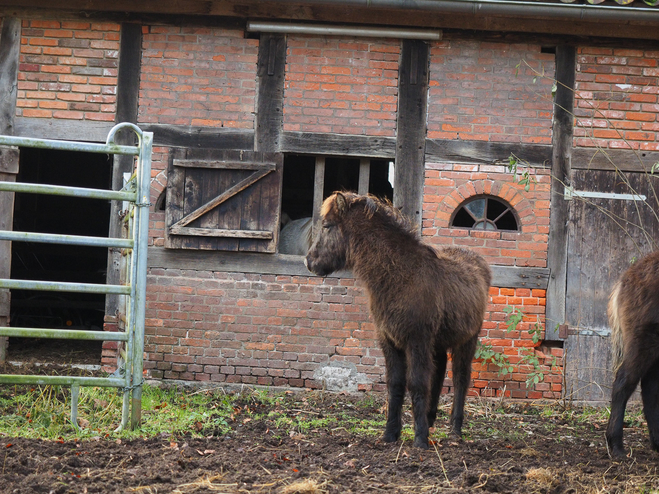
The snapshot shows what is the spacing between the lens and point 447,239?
7164 mm

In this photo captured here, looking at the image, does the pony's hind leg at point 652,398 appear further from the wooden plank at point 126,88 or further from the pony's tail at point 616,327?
the wooden plank at point 126,88

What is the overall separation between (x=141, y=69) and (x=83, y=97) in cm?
72

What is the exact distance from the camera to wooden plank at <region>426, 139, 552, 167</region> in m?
7.21

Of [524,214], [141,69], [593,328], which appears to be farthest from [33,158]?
[593,328]

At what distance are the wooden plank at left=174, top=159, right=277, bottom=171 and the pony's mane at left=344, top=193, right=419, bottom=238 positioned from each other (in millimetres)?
2164

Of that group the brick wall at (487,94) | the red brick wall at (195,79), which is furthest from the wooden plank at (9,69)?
the brick wall at (487,94)

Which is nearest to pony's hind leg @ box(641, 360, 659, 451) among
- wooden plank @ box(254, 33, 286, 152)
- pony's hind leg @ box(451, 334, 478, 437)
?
pony's hind leg @ box(451, 334, 478, 437)

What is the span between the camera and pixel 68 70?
7156 millimetres

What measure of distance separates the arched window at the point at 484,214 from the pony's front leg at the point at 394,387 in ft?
8.71

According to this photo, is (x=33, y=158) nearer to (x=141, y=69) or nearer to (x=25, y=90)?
(x=25, y=90)

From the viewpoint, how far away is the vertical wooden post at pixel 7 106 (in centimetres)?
704

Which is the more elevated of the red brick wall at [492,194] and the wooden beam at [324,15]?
the wooden beam at [324,15]

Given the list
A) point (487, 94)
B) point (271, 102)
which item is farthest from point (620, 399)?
point (271, 102)

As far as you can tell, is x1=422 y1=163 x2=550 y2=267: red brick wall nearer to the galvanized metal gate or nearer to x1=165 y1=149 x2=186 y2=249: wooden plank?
x1=165 y1=149 x2=186 y2=249: wooden plank
